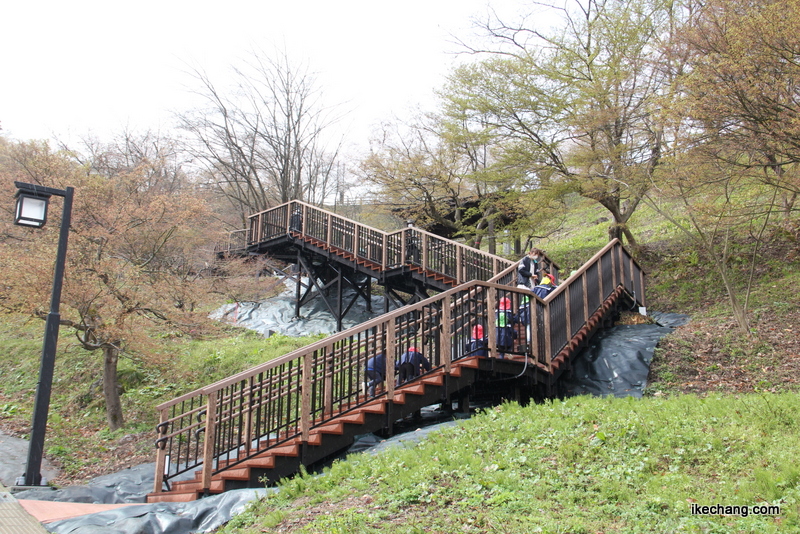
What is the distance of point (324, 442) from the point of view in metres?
6.47

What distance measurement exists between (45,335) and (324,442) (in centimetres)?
401

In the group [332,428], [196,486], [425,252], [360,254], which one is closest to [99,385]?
[360,254]

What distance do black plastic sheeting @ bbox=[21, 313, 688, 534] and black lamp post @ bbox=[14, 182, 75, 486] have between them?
0.46 m

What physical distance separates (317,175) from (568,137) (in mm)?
17334

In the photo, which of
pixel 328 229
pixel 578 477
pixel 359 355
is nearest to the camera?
pixel 578 477

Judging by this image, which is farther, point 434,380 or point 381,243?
point 381,243

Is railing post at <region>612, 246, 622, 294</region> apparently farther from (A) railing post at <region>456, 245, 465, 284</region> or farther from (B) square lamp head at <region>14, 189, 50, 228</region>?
(B) square lamp head at <region>14, 189, 50, 228</region>

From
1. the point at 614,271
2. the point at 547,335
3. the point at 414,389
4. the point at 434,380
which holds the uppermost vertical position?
the point at 614,271

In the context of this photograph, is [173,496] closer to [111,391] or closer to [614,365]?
[111,391]

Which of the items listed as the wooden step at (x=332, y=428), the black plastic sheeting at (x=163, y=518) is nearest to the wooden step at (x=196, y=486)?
the black plastic sheeting at (x=163, y=518)

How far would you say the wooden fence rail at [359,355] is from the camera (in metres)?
6.39

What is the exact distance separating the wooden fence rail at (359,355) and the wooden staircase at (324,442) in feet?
0.35

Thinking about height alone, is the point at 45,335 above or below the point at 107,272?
below

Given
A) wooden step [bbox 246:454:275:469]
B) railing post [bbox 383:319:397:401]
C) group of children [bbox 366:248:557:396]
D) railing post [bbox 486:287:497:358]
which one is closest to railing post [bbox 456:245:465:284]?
group of children [bbox 366:248:557:396]
